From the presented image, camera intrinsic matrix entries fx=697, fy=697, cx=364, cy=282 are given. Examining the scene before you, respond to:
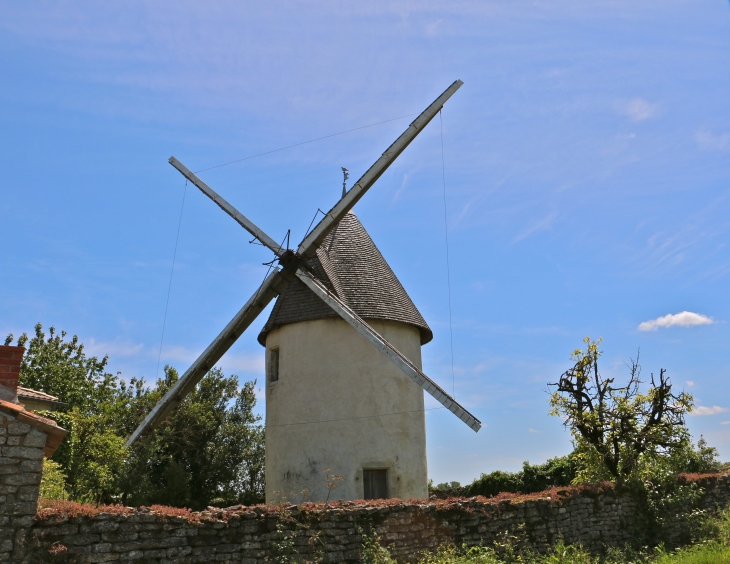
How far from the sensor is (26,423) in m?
7.75

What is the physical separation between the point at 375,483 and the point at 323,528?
190 inches

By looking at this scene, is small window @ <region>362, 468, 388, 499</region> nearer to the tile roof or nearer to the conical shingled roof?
the conical shingled roof

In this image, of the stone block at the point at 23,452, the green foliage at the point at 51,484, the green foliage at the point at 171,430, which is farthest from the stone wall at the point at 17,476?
the green foliage at the point at 171,430

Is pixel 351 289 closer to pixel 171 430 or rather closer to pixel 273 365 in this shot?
pixel 273 365

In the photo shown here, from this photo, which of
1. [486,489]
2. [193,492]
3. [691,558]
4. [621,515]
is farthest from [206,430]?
[691,558]

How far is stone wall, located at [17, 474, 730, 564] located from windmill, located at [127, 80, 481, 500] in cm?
324

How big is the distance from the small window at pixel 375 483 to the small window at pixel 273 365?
3.02 meters

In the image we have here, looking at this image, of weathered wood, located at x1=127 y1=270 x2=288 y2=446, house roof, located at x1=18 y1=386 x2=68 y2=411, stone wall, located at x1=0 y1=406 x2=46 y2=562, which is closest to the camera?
stone wall, located at x1=0 y1=406 x2=46 y2=562

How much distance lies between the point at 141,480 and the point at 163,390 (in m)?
4.57

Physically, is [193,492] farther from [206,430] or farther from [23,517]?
[23,517]

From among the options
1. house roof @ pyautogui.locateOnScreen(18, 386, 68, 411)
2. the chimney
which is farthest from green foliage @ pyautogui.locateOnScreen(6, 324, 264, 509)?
the chimney

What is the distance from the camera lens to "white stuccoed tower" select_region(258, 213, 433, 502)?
553 inches

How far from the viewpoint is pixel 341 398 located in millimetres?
14289

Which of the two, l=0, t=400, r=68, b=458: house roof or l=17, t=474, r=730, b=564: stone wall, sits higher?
l=0, t=400, r=68, b=458: house roof
